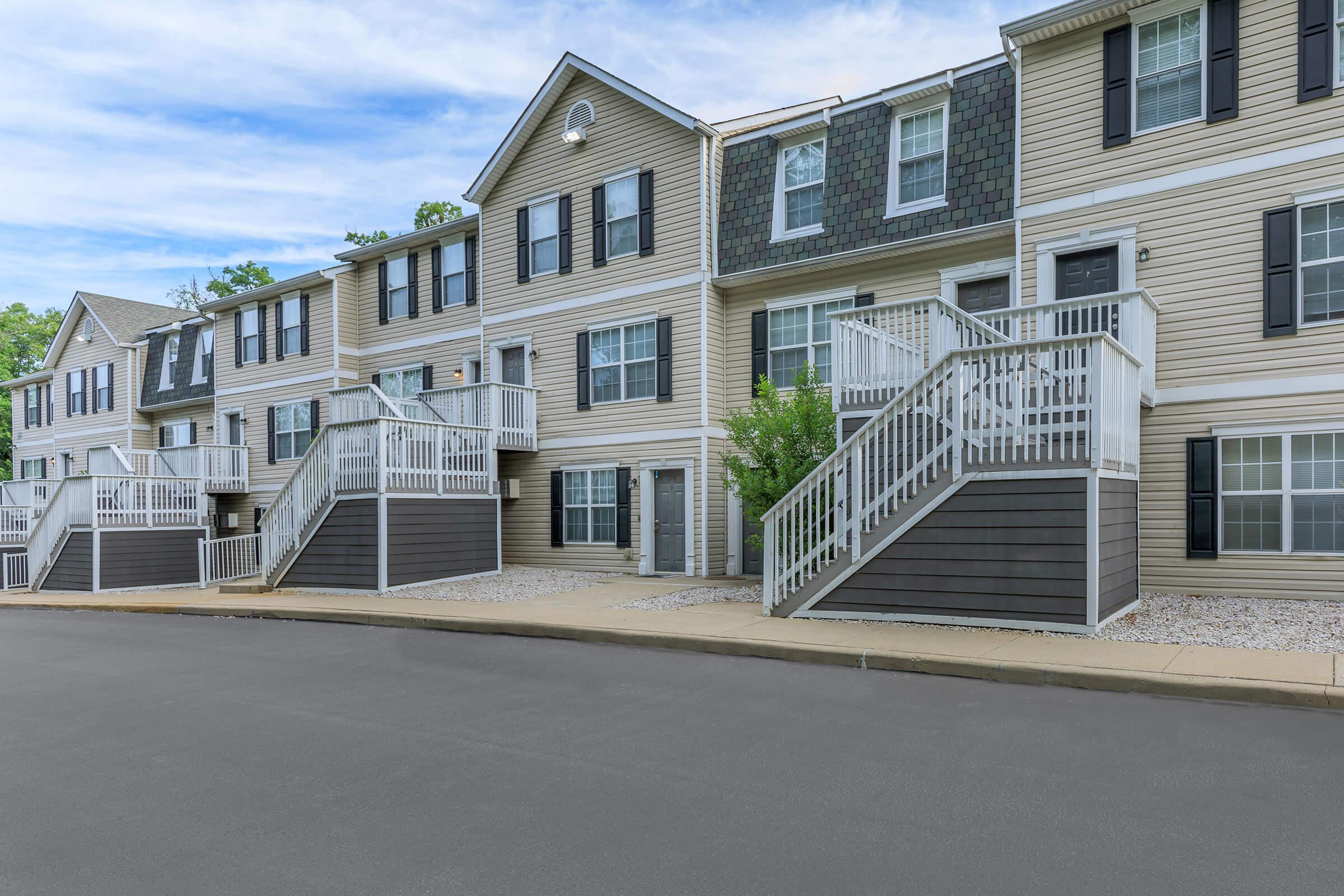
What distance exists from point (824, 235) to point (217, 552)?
52.9 ft

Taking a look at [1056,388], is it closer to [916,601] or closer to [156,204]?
[916,601]

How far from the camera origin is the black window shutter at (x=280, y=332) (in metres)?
24.1

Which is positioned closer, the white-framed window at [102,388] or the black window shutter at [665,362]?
the black window shutter at [665,362]

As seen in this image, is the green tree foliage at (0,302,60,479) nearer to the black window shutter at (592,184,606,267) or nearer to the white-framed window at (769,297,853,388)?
the black window shutter at (592,184,606,267)

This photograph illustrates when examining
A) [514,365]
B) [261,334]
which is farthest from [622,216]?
[261,334]

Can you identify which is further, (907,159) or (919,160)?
(907,159)

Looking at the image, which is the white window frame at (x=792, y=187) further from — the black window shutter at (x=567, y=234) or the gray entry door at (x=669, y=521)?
the gray entry door at (x=669, y=521)

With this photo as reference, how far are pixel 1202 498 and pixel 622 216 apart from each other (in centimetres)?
1113

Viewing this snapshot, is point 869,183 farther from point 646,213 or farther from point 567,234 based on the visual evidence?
point 567,234

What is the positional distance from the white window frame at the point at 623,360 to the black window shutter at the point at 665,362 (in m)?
0.07

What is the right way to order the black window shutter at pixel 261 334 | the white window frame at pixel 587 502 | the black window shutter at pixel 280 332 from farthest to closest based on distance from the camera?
the black window shutter at pixel 261 334, the black window shutter at pixel 280 332, the white window frame at pixel 587 502

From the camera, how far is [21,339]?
45.4m

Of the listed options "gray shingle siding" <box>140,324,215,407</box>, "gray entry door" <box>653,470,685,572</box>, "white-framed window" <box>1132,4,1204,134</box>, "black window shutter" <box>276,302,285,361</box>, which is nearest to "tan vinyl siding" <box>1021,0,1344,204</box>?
"white-framed window" <box>1132,4,1204,134</box>

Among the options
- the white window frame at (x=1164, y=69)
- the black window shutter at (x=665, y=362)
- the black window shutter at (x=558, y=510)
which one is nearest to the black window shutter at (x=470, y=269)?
the black window shutter at (x=558, y=510)
